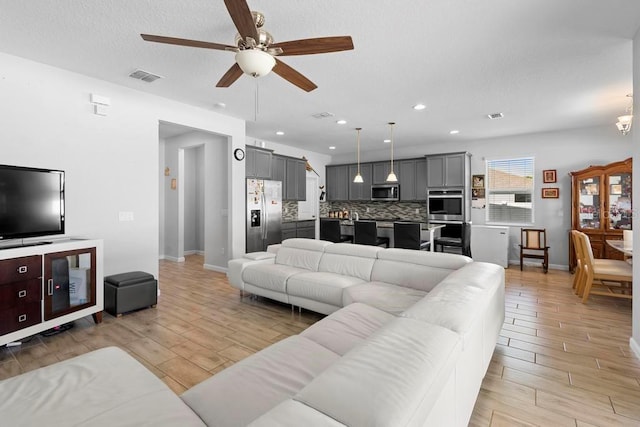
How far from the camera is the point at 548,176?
6.07 meters

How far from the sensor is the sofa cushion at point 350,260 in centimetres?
344

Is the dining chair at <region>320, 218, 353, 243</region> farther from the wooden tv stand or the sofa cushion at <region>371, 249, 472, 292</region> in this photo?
the wooden tv stand

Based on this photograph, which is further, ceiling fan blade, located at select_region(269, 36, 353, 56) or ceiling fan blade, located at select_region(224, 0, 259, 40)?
ceiling fan blade, located at select_region(269, 36, 353, 56)

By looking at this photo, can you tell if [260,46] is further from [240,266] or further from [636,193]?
[636,193]

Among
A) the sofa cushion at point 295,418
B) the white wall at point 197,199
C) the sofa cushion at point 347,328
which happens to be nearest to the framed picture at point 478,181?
the white wall at point 197,199

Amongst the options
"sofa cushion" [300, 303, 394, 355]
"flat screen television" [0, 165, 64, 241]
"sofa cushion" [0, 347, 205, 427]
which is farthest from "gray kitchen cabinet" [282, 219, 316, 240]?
"sofa cushion" [0, 347, 205, 427]

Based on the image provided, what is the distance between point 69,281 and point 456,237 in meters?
6.43

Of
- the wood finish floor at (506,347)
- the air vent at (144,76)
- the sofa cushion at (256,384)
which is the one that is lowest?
the wood finish floor at (506,347)

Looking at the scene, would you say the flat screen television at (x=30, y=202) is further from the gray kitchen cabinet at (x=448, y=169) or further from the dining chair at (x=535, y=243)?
the dining chair at (x=535, y=243)

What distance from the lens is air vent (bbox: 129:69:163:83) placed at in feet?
11.1

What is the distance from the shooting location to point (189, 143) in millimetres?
6434

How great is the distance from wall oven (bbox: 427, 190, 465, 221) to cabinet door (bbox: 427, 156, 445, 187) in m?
0.18

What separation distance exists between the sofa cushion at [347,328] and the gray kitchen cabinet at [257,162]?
13.1 feet

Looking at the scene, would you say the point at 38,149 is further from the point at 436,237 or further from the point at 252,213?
the point at 436,237
